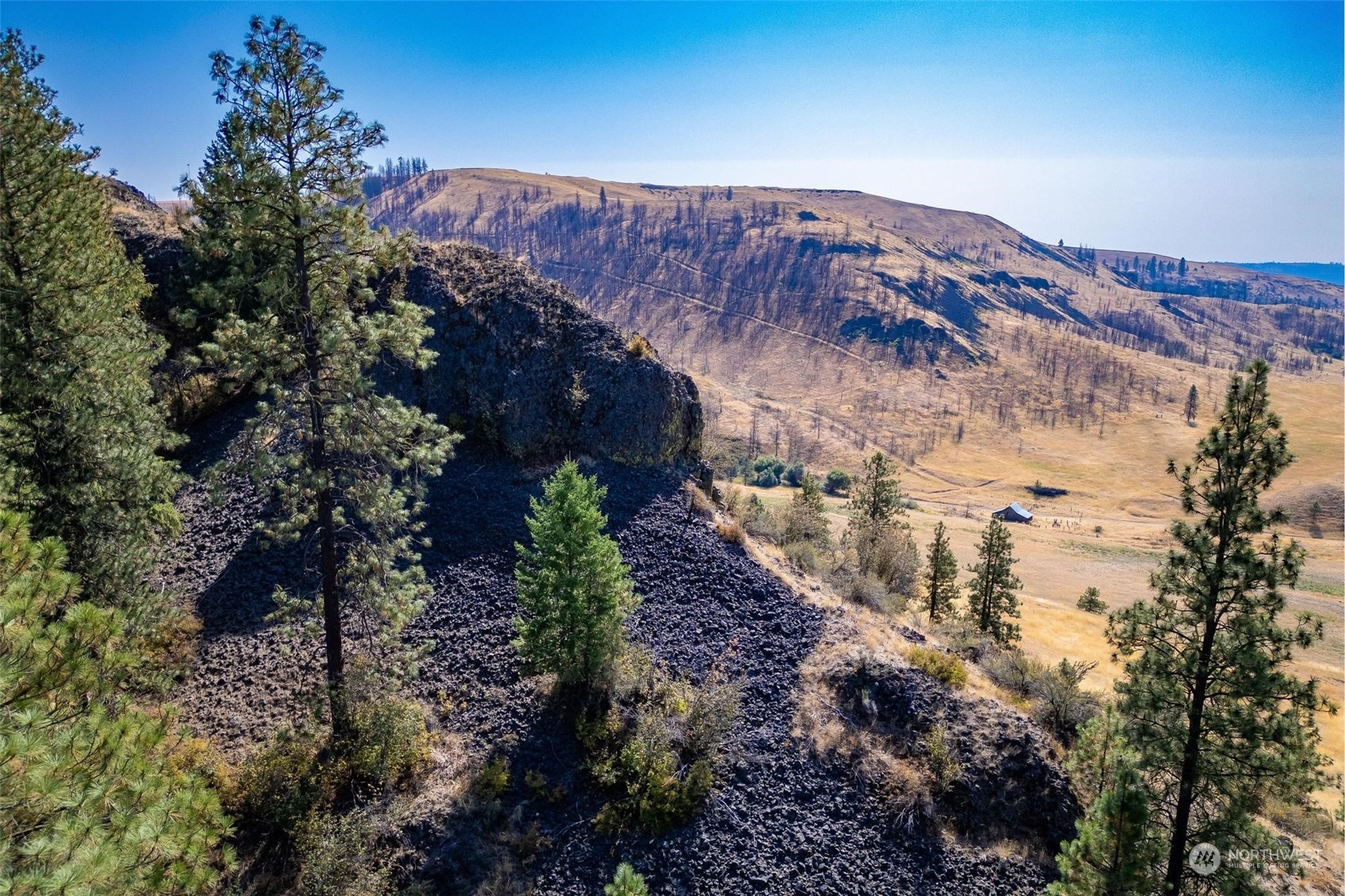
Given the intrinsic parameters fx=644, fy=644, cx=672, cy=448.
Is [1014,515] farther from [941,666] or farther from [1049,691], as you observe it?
[941,666]

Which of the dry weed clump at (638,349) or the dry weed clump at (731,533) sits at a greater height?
the dry weed clump at (638,349)

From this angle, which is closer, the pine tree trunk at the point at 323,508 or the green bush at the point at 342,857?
the green bush at the point at 342,857

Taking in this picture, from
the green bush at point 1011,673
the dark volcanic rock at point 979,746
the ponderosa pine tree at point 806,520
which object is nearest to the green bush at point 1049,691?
the green bush at point 1011,673

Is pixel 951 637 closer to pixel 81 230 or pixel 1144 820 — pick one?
pixel 1144 820

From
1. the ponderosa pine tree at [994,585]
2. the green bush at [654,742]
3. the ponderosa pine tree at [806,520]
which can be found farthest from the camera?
the ponderosa pine tree at [994,585]

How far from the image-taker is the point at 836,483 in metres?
91.3

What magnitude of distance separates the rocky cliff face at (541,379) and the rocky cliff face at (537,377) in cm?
3

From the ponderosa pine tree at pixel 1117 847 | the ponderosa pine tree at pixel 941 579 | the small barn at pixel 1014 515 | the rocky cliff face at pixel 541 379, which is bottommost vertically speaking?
the small barn at pixel 1014 515

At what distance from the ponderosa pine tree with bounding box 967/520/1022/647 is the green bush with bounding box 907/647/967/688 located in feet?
39.5

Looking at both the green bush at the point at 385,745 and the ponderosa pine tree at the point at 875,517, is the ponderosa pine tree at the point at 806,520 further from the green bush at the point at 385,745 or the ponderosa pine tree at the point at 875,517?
the green bush at the point at 385,745

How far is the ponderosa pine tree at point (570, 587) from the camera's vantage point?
12617 mm

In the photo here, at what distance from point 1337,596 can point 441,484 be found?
8090 cm

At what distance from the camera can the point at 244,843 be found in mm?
10695

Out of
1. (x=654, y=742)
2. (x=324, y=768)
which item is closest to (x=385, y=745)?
(x=324, y=768)
